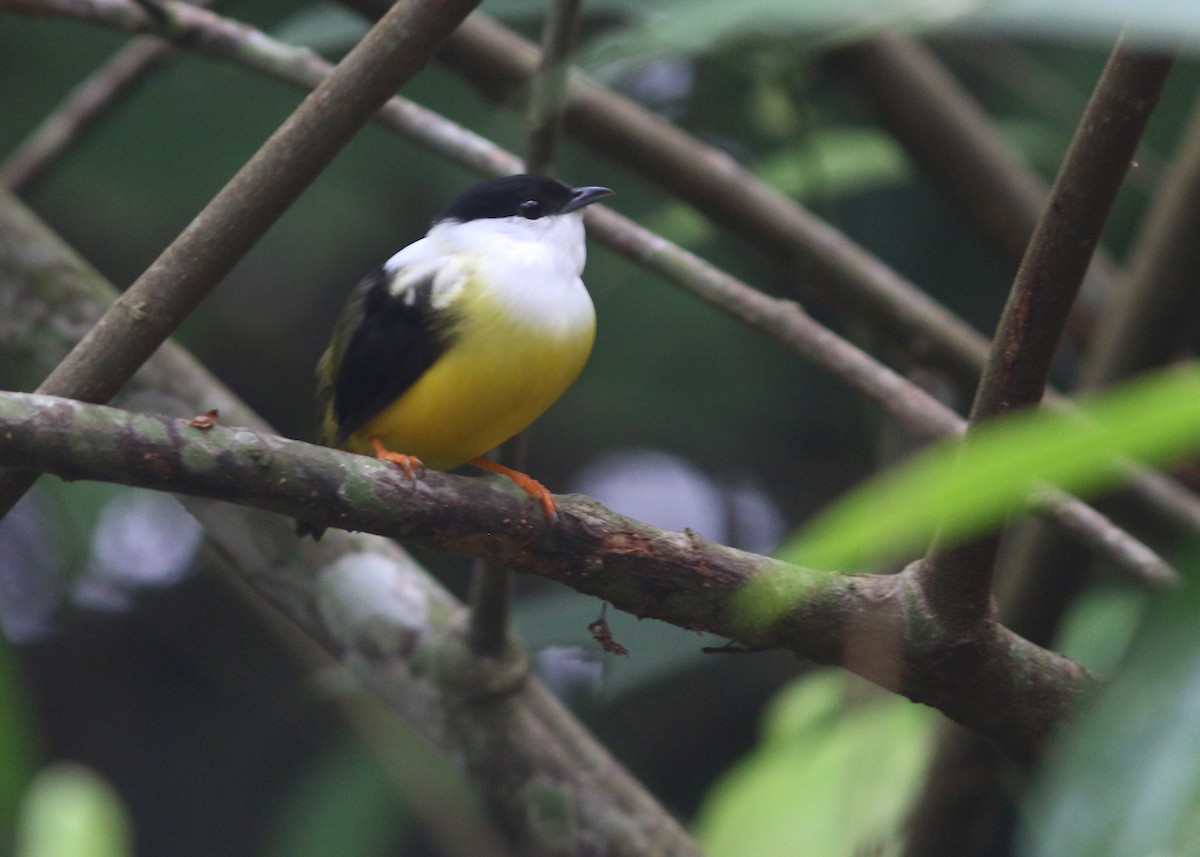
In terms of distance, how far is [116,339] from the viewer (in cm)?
201

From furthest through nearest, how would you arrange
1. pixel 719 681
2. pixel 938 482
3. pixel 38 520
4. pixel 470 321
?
1. pixel 719 681
2. pixel 38 520
3. pixel 470 321
4. pixel 938 482

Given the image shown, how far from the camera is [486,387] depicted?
2697 millimetres

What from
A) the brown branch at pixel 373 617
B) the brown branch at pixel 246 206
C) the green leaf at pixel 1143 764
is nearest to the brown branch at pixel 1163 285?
the brown branch at pixel 373 617

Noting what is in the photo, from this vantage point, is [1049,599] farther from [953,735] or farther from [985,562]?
[985,562]

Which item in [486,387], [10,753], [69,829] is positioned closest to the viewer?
[10,753]

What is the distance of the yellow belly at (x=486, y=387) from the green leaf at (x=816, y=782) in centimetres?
85

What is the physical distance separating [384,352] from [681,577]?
1044 millimetres

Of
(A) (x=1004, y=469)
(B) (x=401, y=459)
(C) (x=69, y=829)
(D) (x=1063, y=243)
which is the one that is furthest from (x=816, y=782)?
(A) (x=1004, y=469)

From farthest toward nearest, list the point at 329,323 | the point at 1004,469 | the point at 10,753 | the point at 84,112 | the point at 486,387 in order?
the point at 329,323 → the point at 84,112 → the point at 486,387 → the point at 10,753 → the point at 1004,469

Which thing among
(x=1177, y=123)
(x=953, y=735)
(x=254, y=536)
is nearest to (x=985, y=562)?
(x=953, y=735)

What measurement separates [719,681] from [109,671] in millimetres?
2332

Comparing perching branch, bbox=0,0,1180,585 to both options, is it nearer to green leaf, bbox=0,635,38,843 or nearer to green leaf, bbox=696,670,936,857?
green leaf, bbox=696,670,936,857

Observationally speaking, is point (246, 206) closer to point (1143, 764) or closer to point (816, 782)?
point (1143, 764)

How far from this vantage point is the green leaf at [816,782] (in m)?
3.00
